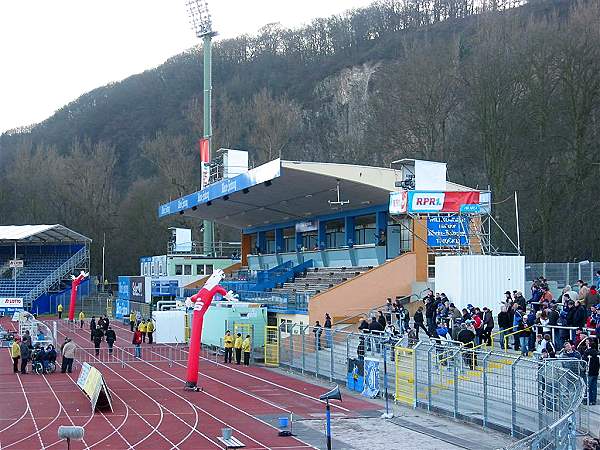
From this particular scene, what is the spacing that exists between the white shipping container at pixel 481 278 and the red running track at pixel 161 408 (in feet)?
20.1

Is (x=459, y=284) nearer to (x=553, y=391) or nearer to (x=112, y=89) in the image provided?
(x=553, y=391)

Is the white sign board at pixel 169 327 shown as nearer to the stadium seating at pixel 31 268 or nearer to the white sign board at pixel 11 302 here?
the white sign board at pixel 11 302

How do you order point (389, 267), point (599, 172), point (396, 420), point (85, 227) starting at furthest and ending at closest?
point (85, 227), point (599, 172), point (389, 267), point (396, 420)

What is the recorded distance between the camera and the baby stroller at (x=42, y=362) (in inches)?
1200

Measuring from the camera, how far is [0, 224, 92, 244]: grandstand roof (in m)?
67.9

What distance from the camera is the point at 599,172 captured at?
1667 inches

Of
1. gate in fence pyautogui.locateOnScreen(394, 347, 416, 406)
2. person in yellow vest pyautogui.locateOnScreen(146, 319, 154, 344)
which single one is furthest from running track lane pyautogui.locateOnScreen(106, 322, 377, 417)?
person in yellow vest pyautogui.locateOnScreen(146, 319, 154, 344)

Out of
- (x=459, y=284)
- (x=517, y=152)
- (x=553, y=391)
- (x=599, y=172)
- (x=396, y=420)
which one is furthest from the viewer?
(x=517, y=152)

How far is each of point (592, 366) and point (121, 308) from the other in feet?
166

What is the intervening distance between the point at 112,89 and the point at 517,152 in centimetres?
10030

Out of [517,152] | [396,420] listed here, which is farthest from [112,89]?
[396,420]

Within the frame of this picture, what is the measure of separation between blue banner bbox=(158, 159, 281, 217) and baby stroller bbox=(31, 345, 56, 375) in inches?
490

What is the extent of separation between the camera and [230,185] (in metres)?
45.5

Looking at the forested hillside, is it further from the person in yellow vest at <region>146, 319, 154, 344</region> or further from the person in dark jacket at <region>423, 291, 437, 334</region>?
the person in yellow vest at <region>146, 319, 154, 344</region>
